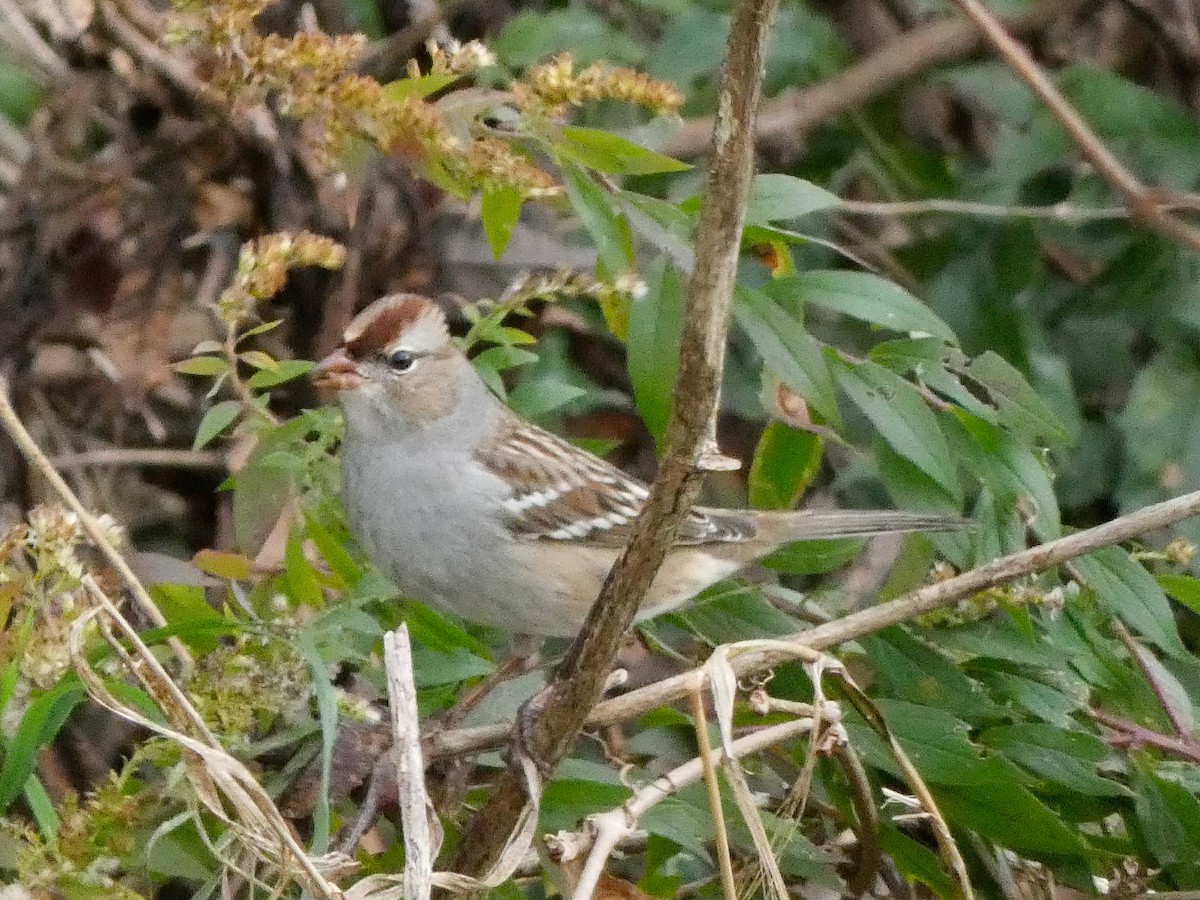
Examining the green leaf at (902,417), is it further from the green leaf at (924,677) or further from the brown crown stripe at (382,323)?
the brown crown stripe at (382,323)

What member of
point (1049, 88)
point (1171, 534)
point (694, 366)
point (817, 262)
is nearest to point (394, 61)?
point (817, 262)

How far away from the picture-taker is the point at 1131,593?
1.72m

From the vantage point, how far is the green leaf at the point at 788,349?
1.68 m

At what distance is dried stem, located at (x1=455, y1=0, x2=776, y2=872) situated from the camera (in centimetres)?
105

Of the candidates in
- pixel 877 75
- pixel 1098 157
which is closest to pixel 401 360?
pixel 1098 157

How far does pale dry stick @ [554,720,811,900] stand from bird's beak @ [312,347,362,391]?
2.81ft

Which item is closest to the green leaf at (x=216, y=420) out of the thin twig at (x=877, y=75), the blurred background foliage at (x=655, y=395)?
the blurred background foliage at (x=655, y=395)

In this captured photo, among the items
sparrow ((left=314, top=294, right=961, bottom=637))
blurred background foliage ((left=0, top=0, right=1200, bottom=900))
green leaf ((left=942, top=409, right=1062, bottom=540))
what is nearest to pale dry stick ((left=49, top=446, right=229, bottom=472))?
blurred background foliage ((left=0, top=0, right=1200, bottom=900))

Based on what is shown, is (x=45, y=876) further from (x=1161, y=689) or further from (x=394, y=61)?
(x=394, y=61)

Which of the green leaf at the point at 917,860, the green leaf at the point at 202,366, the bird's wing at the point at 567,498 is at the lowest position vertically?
the green leaf at the point at 917,860

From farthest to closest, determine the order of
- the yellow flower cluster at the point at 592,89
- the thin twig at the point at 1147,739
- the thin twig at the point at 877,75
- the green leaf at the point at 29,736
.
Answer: the thin twig at the point at 877,75
the thin twig at the point at 1147,739
the yellow flower cluster at the point at 592,89
the green leaf at the point at 29,736

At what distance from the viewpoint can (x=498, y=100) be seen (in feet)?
5.53

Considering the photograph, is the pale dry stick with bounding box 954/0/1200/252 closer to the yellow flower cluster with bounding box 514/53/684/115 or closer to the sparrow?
the sparrow

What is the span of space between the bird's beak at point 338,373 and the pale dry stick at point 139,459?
0.60m
